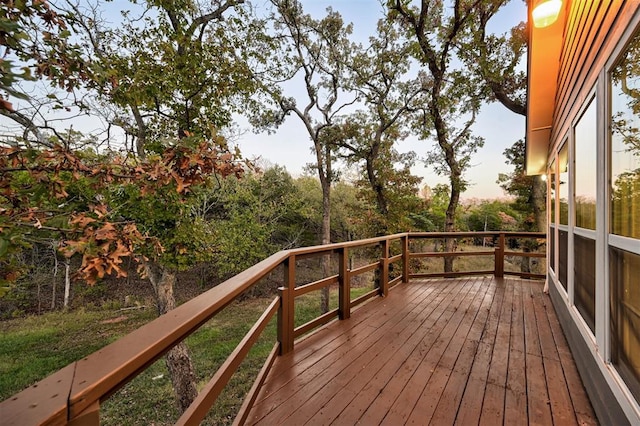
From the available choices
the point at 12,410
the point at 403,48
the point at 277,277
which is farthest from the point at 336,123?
the point at 12,410

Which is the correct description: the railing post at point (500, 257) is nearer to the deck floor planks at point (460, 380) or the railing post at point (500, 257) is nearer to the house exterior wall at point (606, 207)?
the deck floor planks at point (460, 380)

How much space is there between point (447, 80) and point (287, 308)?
8598 mm

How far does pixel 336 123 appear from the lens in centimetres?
1066

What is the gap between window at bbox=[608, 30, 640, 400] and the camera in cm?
133

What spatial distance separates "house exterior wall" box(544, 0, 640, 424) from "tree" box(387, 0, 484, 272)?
16.9 ft

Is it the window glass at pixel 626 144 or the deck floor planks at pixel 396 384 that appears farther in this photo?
the deck floor planks at pixel 396 384

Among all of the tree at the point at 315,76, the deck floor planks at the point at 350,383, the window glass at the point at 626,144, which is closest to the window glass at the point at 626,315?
the window glass at the point at 626,144

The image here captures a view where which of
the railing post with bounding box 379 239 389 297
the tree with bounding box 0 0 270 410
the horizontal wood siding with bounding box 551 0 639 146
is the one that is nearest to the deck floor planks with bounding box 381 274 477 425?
the railing post with bounding box 379 239 389 297

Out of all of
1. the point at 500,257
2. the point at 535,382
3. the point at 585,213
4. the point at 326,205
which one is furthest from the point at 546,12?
the point at 326,205

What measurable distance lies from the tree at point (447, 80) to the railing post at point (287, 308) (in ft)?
23.3

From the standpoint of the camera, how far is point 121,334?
30.7 feet

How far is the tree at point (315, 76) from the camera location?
9195 millimetres

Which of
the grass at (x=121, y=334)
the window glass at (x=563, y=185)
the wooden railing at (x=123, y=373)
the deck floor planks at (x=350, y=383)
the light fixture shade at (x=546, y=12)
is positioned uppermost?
the light fixture shade at (x=546, y=12)

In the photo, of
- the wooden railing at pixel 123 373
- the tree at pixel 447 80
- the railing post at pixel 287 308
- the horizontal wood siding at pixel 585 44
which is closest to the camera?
the wooden railing at pixel 123 373
